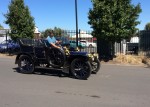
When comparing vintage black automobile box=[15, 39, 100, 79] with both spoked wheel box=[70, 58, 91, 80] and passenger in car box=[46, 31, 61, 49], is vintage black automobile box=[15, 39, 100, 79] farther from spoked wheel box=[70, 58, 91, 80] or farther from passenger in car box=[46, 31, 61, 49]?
passenger in car box=[46, 31, 61, 49]

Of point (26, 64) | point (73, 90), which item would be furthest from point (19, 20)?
point (73, 90)

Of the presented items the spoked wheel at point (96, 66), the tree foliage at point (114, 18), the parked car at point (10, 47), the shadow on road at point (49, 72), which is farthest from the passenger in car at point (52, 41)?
the parked car at point (10, 47)

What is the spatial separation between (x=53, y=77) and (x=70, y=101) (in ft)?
13.4

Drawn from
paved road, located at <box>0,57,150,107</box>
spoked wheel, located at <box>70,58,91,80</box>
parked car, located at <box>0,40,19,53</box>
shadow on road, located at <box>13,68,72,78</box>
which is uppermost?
parked car, located at <box>0,40,19,53</box>

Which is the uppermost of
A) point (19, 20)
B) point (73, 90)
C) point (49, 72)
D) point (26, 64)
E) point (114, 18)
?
point (19, 20)

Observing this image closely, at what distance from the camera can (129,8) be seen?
18.6 metres

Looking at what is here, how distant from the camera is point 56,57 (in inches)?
488

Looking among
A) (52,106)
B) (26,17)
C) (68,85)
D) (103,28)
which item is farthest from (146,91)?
(26,17)

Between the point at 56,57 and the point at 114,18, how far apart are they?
7095mm

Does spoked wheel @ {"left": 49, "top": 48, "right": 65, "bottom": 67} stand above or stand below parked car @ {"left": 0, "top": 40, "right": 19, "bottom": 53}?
below

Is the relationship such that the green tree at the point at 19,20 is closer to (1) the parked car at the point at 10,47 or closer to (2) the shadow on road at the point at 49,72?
(1) the parked car at the point at 10,47

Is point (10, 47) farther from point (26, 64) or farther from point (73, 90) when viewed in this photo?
point (73, 90)

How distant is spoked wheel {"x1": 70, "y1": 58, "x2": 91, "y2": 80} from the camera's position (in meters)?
11.6

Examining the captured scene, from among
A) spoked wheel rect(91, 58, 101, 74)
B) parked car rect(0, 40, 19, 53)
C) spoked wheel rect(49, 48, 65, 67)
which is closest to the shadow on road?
spoked wheel rect(49, 48, 65, 67)
